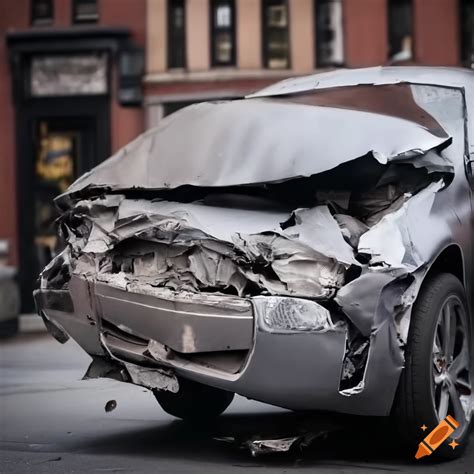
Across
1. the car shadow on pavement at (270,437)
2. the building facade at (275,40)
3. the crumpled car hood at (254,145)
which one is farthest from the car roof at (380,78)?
the building facade at (275,40)

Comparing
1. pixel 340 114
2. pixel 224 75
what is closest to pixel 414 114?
pixel 340 114

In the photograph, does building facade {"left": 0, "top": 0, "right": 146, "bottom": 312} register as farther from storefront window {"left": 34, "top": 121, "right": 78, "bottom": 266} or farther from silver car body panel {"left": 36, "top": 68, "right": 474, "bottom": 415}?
silver car body panel {"left": 36, "top": 68, "right": 474, "bottom": 415}

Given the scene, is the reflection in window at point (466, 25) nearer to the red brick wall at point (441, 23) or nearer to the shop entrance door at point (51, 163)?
the red brick wall at point (441, 23)

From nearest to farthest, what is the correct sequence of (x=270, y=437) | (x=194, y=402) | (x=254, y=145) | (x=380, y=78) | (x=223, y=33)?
(x=270, y=437) → (x=254, y=145) → (x=194, y=402) → (x=380, y=78) → (x=223, y=33)

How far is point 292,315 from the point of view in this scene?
470 centimetres

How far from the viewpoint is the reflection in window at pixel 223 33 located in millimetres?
21375

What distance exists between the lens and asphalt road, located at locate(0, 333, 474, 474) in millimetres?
A: 5078

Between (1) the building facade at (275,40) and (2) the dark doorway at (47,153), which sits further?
(2) the dark doorway at (47,153)

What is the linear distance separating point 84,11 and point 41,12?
0.83 meters

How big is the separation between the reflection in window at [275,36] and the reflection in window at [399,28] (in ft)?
6.48

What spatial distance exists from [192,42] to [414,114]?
15806 millimetres

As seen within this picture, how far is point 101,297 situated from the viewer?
17.1 ft

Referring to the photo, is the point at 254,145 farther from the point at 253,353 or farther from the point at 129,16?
the point at 129,16

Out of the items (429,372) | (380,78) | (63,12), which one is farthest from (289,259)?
(63,12)
